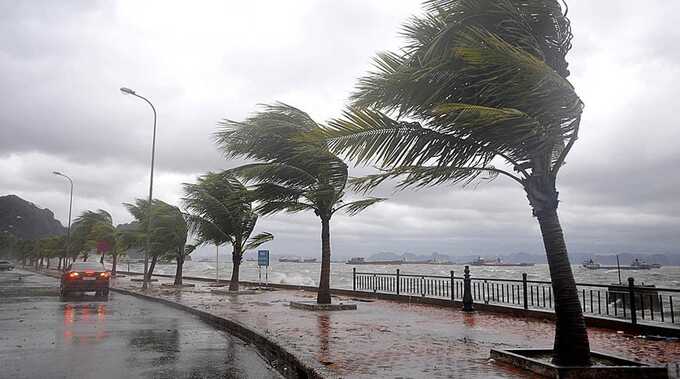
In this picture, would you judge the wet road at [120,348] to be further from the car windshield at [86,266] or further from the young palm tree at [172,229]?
the young palm tree at [172,229]

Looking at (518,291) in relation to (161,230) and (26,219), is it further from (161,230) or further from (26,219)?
(26,219)

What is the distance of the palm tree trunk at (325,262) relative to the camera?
16.1m

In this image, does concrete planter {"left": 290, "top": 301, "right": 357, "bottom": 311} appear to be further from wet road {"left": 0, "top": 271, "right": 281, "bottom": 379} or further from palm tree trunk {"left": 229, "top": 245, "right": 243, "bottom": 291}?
palm tree trunk {"left": 229, "top": 245, "right": 243, "bottom": 291}

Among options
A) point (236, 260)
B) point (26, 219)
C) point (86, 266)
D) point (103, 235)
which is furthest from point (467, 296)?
point (26, 219)

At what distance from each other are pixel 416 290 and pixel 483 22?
16.4 metres

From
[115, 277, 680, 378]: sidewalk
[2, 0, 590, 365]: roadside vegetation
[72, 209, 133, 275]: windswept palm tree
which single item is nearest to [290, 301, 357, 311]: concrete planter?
[115, 277, 680, 378]: sidewalk

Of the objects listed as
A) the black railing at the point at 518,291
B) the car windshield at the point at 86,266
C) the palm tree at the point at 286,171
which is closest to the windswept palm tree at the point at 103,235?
the car windshield at the point at 86,266

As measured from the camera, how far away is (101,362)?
7789mm

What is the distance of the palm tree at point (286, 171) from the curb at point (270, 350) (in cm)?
390

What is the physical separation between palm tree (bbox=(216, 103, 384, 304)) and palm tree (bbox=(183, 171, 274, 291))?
7.16m

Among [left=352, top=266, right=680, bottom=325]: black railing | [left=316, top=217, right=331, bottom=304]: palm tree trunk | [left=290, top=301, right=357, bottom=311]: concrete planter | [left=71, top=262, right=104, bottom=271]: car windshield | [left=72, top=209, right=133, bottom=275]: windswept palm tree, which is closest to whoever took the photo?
[left=352, top=266, right=680, bottom=325]: black railing

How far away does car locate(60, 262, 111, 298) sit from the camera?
22.9 meters

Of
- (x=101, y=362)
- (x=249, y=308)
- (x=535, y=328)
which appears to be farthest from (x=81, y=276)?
(x=535, y=328)

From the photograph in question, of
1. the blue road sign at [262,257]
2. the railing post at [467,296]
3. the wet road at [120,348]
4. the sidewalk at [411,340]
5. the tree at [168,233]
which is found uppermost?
the tree at [168,233]
